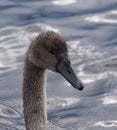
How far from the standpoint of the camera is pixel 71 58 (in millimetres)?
11336

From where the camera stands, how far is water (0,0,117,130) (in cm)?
1009

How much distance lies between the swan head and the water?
2220mm

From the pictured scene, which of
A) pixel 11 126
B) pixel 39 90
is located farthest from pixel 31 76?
pixel 11 126

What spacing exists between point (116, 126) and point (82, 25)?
3.16 m

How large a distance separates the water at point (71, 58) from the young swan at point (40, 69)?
5.14 ft

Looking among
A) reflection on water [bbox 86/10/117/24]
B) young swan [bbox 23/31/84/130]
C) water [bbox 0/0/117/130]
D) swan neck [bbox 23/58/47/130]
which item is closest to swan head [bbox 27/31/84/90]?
young swan [bbox 23/31/84/130]

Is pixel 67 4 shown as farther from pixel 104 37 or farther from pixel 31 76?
pixel 31 76

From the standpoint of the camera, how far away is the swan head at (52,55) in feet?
24.8

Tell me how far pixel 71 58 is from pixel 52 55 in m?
3.68

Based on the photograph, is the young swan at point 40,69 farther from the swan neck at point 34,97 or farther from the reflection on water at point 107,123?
the reflection on water at point 107,123

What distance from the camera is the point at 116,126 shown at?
9.74 m

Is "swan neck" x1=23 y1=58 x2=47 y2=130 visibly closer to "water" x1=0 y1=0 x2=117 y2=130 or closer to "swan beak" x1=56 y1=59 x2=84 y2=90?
"swan beak" x1=56 y1=59 x2=84 y2=90

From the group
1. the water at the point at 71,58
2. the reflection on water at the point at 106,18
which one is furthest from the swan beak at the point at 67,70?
the reflection on water at the point at 106,18

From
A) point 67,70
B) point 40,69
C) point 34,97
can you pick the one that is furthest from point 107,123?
point 67,70
